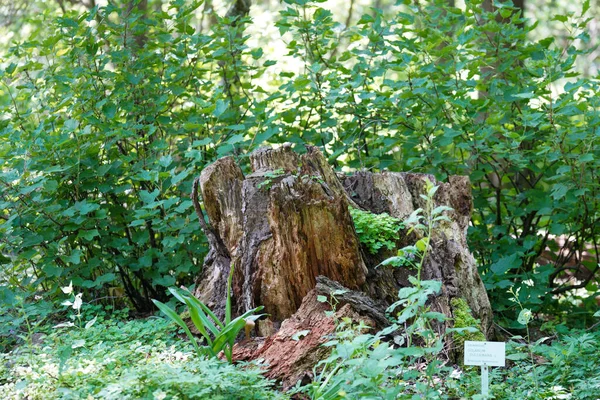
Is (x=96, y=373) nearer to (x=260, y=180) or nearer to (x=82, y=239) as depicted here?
(x=260, y=180)

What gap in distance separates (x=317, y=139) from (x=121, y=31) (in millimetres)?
1836

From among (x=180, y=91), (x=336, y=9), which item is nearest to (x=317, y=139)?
(x=180, y=91)

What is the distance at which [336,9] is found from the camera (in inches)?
517

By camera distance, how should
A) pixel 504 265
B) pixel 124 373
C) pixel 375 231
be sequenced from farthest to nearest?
1. pixel 504 265
2. pixel 375 231
3. pixel 124 373

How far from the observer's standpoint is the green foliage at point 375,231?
4.18m

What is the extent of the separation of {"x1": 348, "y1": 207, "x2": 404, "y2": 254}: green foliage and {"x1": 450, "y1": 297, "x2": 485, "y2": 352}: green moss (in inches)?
20.2

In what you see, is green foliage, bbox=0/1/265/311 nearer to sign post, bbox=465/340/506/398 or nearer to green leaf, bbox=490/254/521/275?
green leaf, bbox=490/254/521/275

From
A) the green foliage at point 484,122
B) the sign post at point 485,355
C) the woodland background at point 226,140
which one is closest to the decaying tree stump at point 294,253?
the woodland background at point 226,140

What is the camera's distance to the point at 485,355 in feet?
10.2

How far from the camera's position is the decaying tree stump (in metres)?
Answer: 3.91

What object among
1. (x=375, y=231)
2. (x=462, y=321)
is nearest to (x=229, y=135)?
(x=375, y=231)

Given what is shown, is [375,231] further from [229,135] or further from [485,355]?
[229,135]

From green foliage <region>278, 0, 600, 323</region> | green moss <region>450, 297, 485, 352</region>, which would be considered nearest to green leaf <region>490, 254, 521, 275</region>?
green foliage <region>278, 0, 600, 323</region>

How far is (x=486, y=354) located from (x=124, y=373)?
163cm
